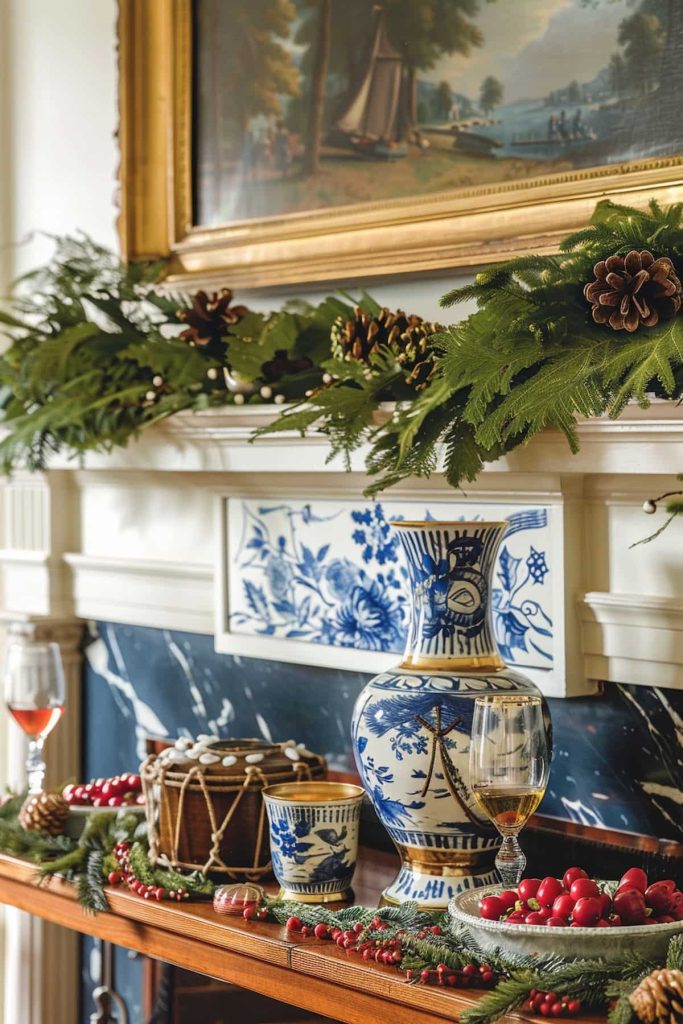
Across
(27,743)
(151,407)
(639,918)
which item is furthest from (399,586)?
(27,743)

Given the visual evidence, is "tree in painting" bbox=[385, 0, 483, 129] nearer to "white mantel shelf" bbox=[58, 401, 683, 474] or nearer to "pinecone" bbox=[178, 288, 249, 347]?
"pinecone" bbox=[178, 288, 249, 347]

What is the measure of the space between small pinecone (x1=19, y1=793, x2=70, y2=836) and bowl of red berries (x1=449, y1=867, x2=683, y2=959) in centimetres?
68

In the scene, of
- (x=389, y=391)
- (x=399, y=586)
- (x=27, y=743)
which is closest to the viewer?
(x=389, y=391)

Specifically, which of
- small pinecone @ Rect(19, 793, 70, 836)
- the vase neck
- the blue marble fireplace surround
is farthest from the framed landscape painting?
small pinecone @ Rect(19, 793, 70, 836)

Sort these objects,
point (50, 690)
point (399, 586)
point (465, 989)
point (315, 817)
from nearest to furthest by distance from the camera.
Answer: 1. point (465, 989)
2. point (315, 817)
3. point (399, 586)
4. point (50, 690)

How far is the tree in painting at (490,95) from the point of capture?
65.9 inches

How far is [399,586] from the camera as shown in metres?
1.68

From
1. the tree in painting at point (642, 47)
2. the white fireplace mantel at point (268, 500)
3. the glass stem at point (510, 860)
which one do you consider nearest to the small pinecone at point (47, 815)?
the white fireplace mantel at point (268, 500)

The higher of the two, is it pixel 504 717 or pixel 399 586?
pixel 399 586

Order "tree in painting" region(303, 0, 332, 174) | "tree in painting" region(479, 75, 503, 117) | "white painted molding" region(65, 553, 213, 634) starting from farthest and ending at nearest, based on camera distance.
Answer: "white painted molding" region(65, 553, 213, 634) < "tree in painting" region(303, 0, 332, 174) < "tree in painting" region(479, 75, 503, 117)

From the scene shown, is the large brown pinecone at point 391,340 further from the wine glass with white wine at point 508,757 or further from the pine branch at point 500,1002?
the pine branch at point 500,1002

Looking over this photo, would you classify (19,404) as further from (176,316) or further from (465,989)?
(465,989)

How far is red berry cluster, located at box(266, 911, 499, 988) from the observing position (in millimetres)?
1142

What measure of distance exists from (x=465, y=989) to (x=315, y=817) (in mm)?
315
